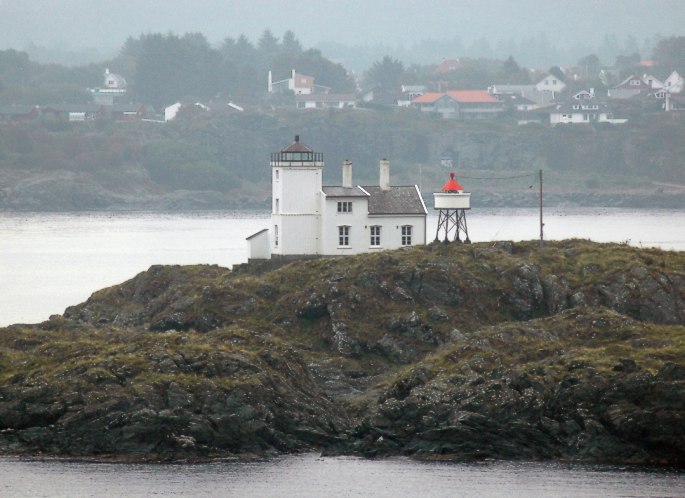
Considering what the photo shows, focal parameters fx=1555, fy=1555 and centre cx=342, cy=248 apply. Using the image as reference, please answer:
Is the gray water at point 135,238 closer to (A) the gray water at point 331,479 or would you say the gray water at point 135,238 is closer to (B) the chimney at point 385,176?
(B) the chimney at point 385,176

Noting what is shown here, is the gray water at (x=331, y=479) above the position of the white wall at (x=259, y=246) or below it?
below

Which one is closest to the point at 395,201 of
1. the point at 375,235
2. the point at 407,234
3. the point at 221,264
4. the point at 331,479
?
the point at 407,234

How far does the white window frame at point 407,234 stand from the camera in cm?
7450

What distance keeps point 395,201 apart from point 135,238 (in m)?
76.3

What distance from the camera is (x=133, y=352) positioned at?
181 ft

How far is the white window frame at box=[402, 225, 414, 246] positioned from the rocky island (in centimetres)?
586

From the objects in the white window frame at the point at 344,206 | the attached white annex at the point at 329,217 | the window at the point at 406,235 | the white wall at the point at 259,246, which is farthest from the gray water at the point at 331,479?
the white wall at the point at 259,246

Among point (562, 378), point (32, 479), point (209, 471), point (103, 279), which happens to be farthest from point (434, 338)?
point (103, 279)

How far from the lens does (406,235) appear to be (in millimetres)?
74625

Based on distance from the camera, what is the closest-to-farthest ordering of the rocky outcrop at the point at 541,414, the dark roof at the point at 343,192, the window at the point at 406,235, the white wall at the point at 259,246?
the rocky outcrop at the point at 541,414 → the dark roof at the point at 343,192 → the window at the point at 406,235 → the white wall at the point at 259,246

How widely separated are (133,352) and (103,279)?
54701mm

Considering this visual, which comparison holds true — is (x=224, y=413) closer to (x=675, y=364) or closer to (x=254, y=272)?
(x=675, y=364)

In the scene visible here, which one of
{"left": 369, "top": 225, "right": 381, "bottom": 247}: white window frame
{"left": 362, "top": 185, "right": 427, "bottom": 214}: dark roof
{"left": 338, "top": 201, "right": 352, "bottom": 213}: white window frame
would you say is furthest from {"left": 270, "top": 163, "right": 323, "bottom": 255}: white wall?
{"left": 362, "top": 185, "right": 427, "bottom": 214}: dark roof

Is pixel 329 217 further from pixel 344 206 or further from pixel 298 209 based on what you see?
pixel 298 209
